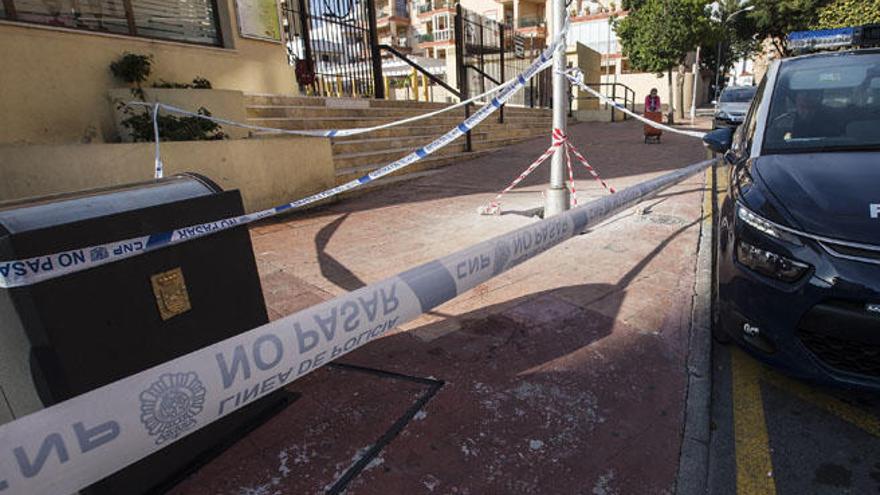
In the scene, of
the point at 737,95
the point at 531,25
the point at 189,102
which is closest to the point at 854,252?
the point at 189,102

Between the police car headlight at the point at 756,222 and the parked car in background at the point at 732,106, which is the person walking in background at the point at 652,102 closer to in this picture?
the parked car in background at the point at 732,106

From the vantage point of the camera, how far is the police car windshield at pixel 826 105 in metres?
3.26

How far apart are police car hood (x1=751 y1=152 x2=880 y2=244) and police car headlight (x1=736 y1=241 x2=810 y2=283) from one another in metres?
0.18

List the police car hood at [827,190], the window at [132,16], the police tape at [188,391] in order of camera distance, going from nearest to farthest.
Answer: the police tape at [188,391], the police car hood at [827,190], the window at [132,16]

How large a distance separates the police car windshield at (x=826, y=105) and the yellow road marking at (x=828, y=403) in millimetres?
1461

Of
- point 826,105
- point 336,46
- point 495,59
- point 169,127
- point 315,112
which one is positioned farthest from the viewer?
point 495,59

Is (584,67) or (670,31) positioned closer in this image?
(670,31)

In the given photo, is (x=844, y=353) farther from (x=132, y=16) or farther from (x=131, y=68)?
(x=132, y=16)

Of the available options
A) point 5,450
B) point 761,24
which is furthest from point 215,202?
point 761,24

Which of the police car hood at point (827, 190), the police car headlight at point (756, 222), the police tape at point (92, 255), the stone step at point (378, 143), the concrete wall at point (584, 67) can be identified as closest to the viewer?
the police tape at point (92, 255)

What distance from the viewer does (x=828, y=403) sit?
2814 mm

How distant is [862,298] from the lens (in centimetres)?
227

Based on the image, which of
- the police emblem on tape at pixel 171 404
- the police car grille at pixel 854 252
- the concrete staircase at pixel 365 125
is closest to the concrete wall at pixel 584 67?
the concrete staircase at pixel 365 125

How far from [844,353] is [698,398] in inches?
28.6
